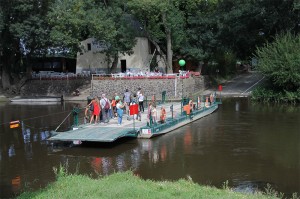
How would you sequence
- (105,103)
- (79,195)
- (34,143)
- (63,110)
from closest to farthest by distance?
1. (79,195)
2. (34,143)
3. (105,103)
4. (63,110)

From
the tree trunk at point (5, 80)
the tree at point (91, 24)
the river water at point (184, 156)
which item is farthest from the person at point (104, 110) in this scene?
the tree trunk at point (5, 80)

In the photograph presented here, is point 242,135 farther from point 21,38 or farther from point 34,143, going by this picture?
point 21,38

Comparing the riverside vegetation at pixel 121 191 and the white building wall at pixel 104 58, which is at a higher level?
the white building wall at pixel 104 58

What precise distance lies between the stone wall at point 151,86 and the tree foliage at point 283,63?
752 cm

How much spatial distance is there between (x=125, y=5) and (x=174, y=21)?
5661 millimetres

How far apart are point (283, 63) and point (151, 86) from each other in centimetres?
1293

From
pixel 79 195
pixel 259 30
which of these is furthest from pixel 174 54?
pixel 79 195

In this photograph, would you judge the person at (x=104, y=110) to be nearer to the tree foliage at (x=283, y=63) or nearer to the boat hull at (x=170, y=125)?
the boat hull at (x=170, y=125)

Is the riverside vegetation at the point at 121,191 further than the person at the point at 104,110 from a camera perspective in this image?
No

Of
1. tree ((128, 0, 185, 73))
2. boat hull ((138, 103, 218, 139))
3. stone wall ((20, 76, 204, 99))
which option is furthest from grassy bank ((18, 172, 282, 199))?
tree ((128, 0, 185, 73))

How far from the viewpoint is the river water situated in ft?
46.7

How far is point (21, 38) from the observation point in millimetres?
45531

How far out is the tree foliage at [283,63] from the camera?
123 ft

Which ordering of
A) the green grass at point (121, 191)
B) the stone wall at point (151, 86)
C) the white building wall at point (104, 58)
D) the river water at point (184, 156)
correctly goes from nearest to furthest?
the green grass at point (121, 191) → the river water at point (184, 156) → the stone wall at point (151, 86) → the white building wall at point (104, 58)
